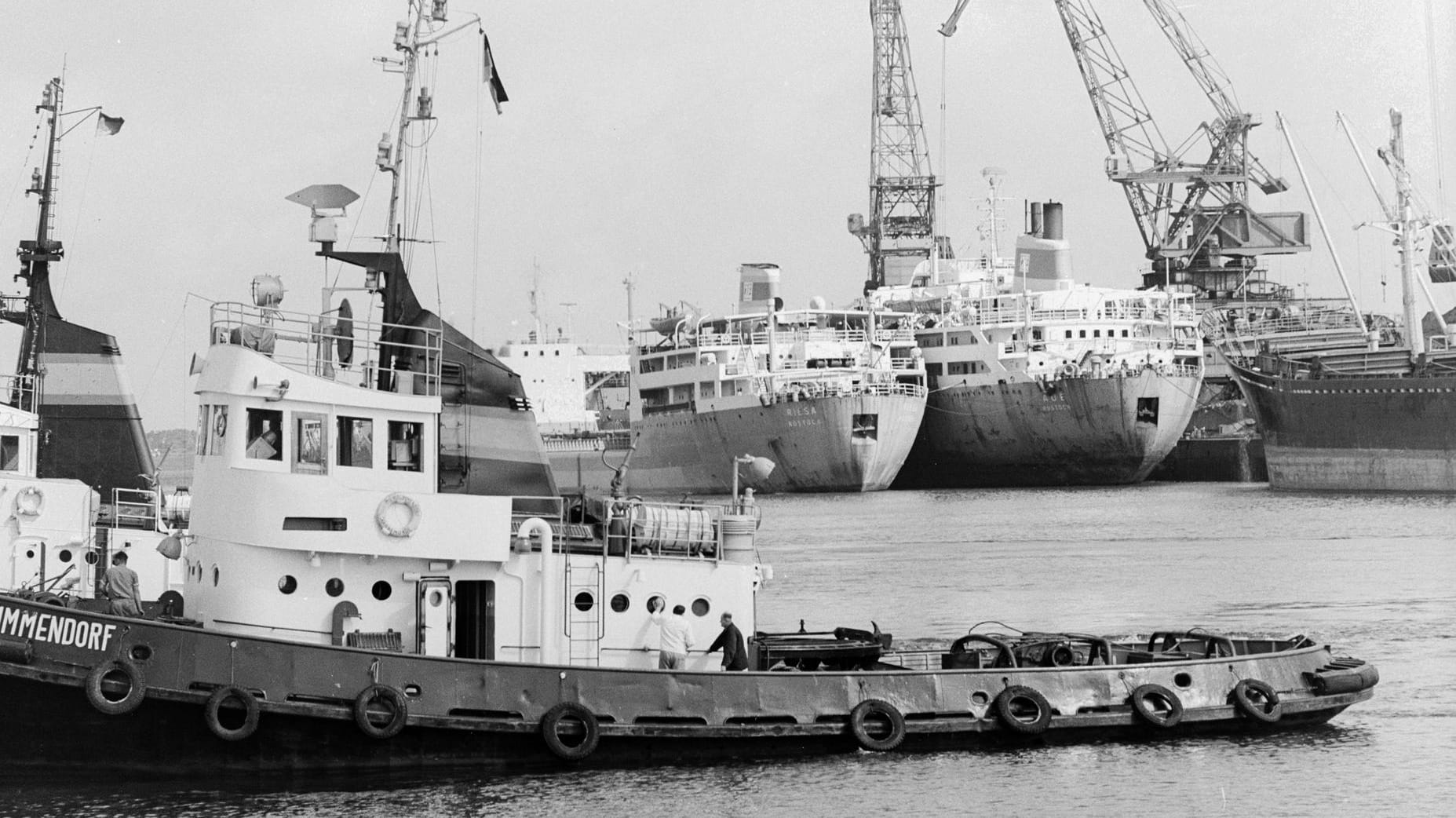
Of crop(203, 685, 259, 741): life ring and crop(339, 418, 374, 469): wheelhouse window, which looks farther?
crop(339, 418, 374, 469): wheelhouse window

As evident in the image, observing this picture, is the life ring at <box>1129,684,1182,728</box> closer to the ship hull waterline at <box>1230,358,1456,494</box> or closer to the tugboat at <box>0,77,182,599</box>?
the tugboat at <box>0,77,182,599</box>

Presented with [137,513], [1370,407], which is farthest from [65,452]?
[1370,407]

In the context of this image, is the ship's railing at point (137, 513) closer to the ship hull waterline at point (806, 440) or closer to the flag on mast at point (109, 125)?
the flag on mast at point (109, 125)

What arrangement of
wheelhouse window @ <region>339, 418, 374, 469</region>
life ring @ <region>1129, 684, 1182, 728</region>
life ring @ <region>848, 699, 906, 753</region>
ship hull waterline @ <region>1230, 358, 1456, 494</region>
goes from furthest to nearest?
ship hull waterline @ <region>1230, 358, 1456, 494</region>, life ring @ <region>1129, 684, 1182, 728</region>, life ring @ <region>848, 699, 906, 753</region>, wheelhouse window @ <region>339, 418, 374, 469</region>

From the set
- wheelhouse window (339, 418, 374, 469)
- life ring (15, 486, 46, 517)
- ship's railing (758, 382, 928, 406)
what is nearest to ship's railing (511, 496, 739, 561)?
wheelhouse window (339, 418, 374, 469)

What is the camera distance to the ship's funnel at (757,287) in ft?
333

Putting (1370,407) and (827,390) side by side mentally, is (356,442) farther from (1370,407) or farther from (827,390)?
(827,390)

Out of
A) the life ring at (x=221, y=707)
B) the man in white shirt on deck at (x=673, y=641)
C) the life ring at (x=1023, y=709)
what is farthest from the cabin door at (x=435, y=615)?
the life ring at (x=1023, y=709)

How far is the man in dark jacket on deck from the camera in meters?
17.6

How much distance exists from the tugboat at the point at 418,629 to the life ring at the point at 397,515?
0.07ft

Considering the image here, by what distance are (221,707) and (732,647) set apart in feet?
16.2

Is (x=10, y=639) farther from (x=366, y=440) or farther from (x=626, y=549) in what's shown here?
(x=626, y=549)

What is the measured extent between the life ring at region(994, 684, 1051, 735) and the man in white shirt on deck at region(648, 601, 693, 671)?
11.2ft

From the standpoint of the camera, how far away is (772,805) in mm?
16719
